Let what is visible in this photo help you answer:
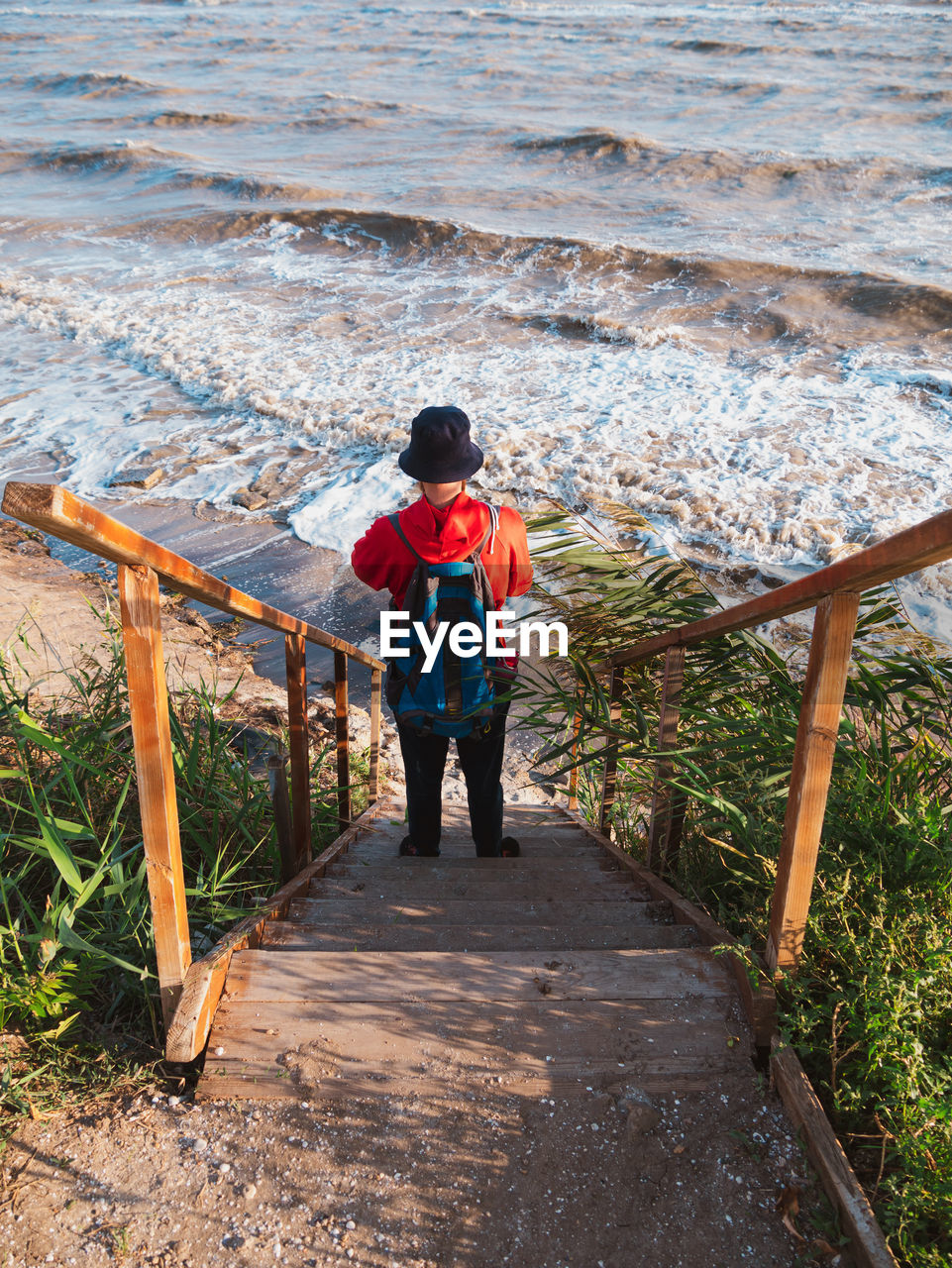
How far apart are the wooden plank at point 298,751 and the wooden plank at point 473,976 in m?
0.95

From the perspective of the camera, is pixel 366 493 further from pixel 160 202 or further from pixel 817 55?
pixel 817 55

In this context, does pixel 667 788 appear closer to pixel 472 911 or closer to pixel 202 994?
pixel 472 911

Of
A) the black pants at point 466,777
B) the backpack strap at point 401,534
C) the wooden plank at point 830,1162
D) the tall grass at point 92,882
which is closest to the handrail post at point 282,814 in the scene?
the tall grass at point 92,882

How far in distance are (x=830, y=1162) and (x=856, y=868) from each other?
736mm

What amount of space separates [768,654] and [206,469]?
23.7ft

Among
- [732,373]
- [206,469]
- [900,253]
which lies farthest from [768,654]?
[900,253]

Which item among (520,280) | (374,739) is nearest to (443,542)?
(374,739)

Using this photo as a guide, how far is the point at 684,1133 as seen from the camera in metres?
1.84

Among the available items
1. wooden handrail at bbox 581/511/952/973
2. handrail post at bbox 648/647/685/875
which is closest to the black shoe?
handrail post at bbox 648/647/685/875

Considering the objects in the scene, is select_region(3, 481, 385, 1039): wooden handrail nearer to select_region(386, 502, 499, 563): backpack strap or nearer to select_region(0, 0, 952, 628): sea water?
select_region(386, 502, 499, 563): backpack strap

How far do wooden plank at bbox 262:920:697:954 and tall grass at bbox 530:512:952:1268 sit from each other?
24 cm

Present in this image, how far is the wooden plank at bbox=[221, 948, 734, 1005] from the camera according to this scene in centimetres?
211

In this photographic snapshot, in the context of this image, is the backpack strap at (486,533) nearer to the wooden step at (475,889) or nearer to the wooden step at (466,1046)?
the wooden step at (475,889)

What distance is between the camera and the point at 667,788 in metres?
3.04
